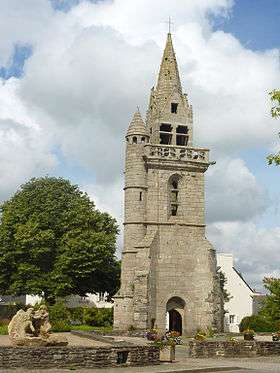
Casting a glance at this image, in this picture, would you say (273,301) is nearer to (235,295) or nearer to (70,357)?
(235,295)

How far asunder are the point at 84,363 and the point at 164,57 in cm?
3779

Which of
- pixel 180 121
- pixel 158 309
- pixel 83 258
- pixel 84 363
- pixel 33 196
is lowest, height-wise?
pixel 84 363

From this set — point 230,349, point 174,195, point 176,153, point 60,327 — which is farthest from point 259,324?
point 230,349

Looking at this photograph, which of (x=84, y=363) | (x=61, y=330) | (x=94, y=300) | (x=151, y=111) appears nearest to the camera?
(x=84, y=363)

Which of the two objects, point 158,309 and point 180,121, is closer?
point 158,309

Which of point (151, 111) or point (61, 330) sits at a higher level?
point (151, 111)

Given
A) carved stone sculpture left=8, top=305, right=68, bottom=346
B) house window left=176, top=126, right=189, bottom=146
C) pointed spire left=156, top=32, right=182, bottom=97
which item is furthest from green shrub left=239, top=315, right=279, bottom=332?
carved stone sculpture left=8, top=305, right=68, bottom=346

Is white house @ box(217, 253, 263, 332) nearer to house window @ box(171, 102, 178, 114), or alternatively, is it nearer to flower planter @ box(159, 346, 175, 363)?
house window @ box(171, 102, 178, 114)

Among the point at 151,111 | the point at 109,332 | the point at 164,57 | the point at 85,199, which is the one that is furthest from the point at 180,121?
the point at 109,332

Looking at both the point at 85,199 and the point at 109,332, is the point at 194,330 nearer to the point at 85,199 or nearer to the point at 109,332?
the point at 109,332

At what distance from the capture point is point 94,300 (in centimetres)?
7544

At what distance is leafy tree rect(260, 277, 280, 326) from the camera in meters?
44.3

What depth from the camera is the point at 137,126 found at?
49.0 meters

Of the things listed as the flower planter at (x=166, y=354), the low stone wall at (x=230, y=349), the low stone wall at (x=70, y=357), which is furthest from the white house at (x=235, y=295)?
the low stone wall at (x=70, y=357)
